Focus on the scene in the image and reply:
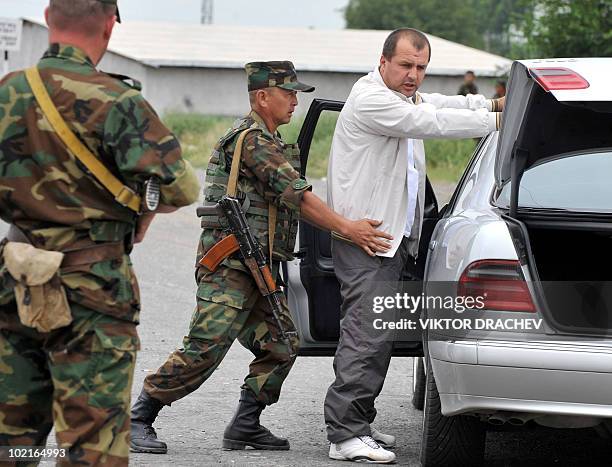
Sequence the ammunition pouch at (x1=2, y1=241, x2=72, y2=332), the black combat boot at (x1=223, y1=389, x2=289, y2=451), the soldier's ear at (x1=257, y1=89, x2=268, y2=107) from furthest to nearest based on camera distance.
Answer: the black combat boot at (x1=223, y1=389, x2=289, y2=451) → the soldier's ear at (x1=257, y1=89, x2=268, y2=107) → the ammunition pouch at (x1=2, y1=241, x2=72, y2=332)

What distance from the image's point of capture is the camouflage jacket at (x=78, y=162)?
371 centimetres

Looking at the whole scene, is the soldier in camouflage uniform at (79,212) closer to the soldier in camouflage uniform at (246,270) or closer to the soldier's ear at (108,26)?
the soldier's ear at (108,26)

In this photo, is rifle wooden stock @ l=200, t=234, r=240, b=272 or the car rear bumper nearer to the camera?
the car rear bumper

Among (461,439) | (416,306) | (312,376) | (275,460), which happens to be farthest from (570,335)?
(312,376)

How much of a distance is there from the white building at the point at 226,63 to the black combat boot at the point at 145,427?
3260cm

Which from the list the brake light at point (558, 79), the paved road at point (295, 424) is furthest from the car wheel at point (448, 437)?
the brake light at point (558, 79)

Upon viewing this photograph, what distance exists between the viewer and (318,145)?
2761 centimetres

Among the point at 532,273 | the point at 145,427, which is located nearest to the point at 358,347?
the point at 145,427

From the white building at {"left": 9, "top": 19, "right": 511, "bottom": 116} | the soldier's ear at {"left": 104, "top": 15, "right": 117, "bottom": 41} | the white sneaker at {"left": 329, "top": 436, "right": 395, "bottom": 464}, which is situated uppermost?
the soldier's ear at {"left": 104, "top": 15, "right": 117, "bottom": 41}

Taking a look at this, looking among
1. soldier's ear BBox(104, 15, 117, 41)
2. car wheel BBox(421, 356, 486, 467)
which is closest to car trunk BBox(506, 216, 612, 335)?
car wheel BBox(421, 356, 486, 467)

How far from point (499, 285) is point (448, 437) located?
0.86 metres

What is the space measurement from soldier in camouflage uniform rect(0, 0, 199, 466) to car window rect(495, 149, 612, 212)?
1803 mm

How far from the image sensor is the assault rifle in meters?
5.55

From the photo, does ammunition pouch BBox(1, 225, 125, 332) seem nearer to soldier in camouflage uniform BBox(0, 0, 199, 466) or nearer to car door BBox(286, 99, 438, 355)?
soldier in camouflage uniform BBox(0, 0, 199, 466)
